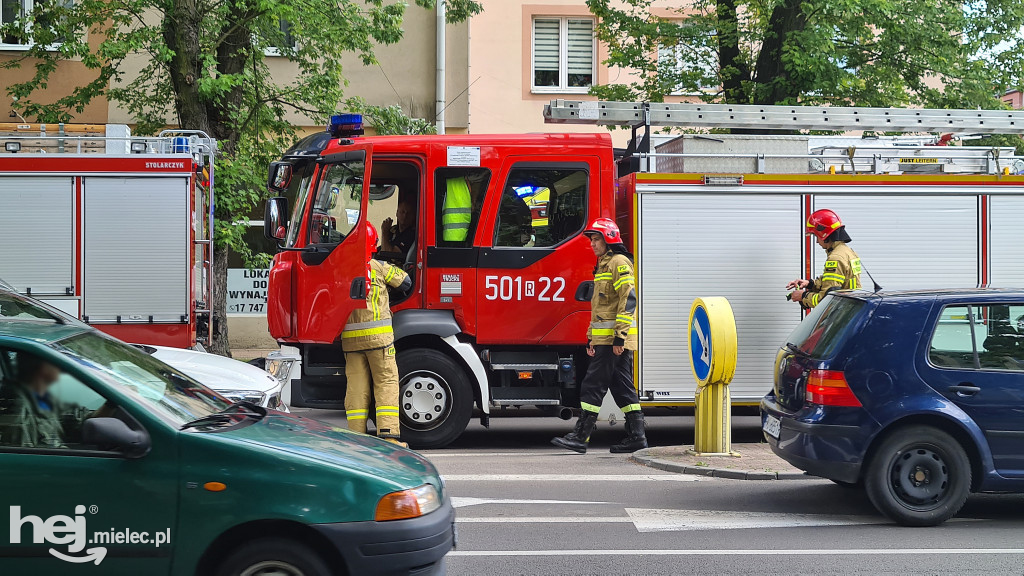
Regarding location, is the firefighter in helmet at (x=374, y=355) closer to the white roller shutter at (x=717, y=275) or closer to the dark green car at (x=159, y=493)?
the white roller shutter at (x=717, y=275)

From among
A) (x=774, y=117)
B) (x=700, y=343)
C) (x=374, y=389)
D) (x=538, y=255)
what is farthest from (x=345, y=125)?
(x=774, y=117)

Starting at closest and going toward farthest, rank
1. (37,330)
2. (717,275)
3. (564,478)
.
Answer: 1. (37,330)
2. (564,478)
3. (717,275)

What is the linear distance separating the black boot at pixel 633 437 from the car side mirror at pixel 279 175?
3.69 m

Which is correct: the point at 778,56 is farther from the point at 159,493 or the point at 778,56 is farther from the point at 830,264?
the point at 159,493

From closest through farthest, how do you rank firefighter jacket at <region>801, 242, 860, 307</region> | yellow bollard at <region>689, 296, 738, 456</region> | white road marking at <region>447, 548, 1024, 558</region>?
white road marking at <region>447, 548, 1024, 558</region> < yellow bollard at <region>689, 296, 738, 456</region> < firefighter jacket at <region>801, 242, 860, 307</region>

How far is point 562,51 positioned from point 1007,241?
1179cm

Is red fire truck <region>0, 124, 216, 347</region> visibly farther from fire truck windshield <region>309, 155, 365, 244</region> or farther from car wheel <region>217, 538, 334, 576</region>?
car wheel <region>217, 538, 334, 576</region>

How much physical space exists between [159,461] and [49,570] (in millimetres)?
562

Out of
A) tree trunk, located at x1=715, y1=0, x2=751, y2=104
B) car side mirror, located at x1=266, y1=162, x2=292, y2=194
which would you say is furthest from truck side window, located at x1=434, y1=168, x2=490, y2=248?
tree trunk, located at x1=715, y1=0, x2=751, y2=104

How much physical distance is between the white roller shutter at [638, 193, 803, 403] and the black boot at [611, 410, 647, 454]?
1.49ft

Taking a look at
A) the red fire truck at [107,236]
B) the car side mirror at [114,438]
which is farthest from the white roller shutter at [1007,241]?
the car side mirror at [114,438]

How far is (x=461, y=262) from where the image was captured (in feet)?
30.9

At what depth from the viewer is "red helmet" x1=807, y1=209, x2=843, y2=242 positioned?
970 cm

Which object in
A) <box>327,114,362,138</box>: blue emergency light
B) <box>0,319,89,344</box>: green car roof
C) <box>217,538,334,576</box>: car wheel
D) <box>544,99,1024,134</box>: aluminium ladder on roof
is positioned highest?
<box>544,99,1024,134</box>: aluminium ladder on roof
